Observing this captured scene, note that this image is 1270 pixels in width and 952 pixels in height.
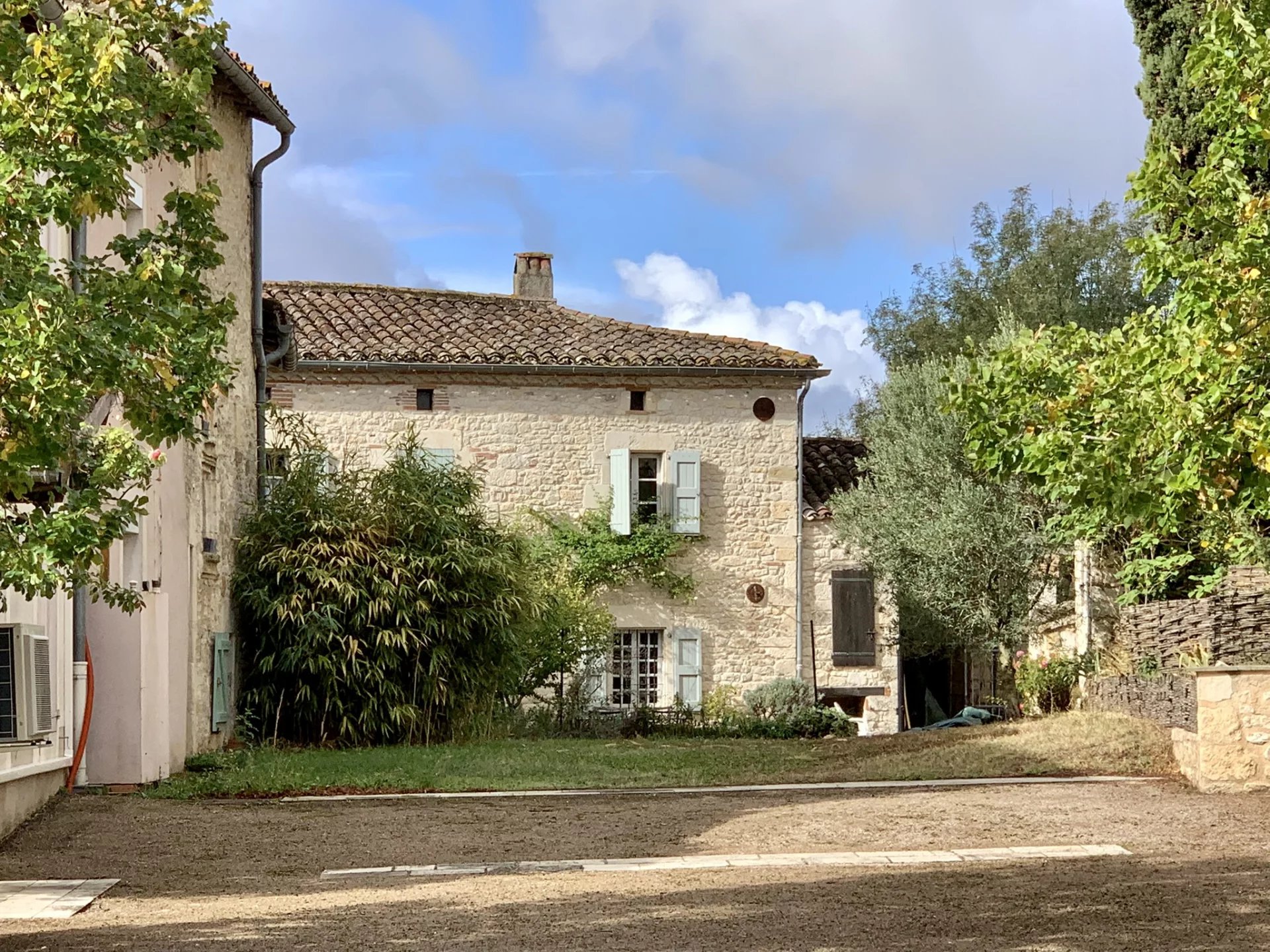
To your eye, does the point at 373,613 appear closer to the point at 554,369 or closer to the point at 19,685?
the point at 19,685

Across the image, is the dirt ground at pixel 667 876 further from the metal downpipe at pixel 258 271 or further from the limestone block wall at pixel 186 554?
the metal downpipe at pixel 258 271

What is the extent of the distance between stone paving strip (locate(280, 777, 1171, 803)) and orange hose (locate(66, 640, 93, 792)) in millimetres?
1513

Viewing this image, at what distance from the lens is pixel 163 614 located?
12.9 meters

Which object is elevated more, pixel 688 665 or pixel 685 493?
pixel 685 493

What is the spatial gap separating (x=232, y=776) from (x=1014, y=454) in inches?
266

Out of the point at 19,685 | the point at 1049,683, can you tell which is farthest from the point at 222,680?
the point at 1049,683

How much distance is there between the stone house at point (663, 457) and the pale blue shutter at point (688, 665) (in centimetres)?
2

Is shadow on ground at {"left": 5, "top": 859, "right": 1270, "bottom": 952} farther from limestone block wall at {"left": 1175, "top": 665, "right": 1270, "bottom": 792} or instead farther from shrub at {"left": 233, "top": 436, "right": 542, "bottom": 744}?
shrub at {"left": 233, "top": 436, "right": 542, "bottom": 744}

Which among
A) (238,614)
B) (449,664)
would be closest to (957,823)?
(449,664)

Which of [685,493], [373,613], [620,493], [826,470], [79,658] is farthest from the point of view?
[826,470]

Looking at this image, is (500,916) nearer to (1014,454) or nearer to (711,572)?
(1014,454)

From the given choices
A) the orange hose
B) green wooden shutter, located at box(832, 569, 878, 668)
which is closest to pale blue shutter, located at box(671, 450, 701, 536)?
green wooden shutter, located at box(832, 569, 878, 668)

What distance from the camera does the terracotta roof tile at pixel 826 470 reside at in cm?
2283

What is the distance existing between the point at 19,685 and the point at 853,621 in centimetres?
1453
